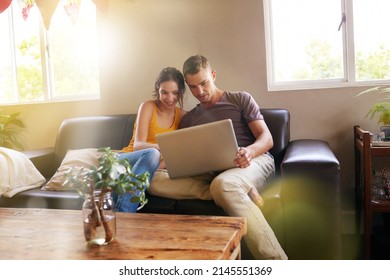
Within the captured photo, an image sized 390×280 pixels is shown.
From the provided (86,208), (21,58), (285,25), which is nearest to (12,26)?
(21,58)

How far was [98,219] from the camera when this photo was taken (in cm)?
120

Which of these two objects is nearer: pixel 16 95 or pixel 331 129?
pixel 331 129

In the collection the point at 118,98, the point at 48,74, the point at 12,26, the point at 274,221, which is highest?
the point at 12,26

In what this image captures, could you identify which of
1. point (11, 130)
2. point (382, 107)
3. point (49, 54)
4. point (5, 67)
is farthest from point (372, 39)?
point (5, 67)

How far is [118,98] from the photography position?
2.97 m

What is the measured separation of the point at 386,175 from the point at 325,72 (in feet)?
2.48

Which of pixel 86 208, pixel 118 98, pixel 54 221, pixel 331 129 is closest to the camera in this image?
pixel 86 208

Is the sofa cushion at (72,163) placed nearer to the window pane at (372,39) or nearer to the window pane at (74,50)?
the window pane at (74,50)

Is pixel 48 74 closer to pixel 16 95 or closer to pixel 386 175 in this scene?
pixel 16 95

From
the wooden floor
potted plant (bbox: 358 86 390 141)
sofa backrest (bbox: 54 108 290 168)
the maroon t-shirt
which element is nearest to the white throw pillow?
sofa backrest (bbox: 54 108 290 168)

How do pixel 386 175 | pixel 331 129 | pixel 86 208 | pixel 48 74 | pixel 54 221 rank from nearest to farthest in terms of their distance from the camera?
1. pixel 86 208
2. pixel 54 221
3. pixel 386 175
4. pixel 331 129
5. pixel 48 74

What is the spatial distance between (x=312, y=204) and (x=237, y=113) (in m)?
0.66

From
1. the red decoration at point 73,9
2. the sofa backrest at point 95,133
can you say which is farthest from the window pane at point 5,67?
the sofa backrest at point 95,133

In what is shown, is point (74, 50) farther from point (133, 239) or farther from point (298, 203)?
point (133, 239)
